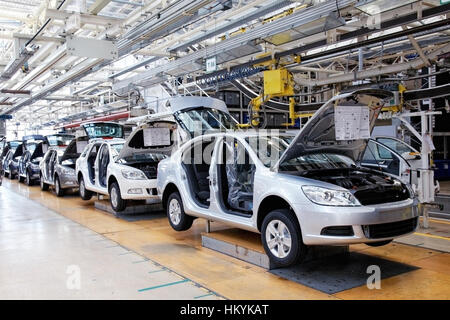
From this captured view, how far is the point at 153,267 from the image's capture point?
4.92m

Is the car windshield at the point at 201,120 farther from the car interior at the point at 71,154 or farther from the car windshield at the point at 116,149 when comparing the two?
the car interior at the point at 71,154

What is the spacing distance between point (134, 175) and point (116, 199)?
765 millimetres

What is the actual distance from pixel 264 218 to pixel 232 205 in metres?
0.87

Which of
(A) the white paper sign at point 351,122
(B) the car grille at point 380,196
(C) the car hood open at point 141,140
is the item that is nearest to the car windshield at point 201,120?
(C) the car hood open at point 141,140

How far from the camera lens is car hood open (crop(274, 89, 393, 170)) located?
4648 millimetres

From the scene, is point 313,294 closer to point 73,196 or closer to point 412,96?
point 412,96

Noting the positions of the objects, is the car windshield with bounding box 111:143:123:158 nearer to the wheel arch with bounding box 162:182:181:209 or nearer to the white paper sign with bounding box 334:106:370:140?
the wheel arch with bounding box 162:182:181:209

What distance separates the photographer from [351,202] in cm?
414

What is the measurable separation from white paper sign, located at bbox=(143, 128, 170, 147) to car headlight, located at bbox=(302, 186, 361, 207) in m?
5.07

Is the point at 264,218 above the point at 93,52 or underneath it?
underneath

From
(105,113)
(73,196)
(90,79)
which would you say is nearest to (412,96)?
(73,196)

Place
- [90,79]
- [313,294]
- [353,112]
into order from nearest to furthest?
[313,294] → [353,112] → [90,79]

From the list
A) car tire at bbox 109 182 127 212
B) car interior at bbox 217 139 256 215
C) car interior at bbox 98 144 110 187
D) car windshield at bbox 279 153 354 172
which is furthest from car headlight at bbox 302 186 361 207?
car interior at bbox 98 144 110 187

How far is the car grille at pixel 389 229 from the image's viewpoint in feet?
13.5
